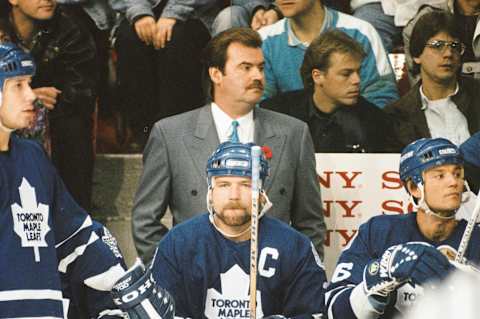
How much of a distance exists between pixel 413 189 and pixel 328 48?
1129mm

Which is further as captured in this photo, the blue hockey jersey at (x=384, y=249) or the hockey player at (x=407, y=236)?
the blue hockey jersey at (x=384, y=249)

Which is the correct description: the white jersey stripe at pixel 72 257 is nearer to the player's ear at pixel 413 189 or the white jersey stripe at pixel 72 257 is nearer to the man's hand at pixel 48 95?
the player's ear at pixel 413 189

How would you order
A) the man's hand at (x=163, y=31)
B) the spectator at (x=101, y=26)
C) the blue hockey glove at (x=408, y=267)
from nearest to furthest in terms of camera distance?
the blue hockey glove at (x=408, y=267)
the man's hand at (x=163, y=31)
the spectator at (x=101, y=26)

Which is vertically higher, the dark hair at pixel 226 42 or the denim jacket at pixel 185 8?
the denim jacket at pixel 185 8

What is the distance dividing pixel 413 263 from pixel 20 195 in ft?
3.64

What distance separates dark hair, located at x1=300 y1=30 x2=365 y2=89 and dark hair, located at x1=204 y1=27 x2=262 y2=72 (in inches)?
15.2

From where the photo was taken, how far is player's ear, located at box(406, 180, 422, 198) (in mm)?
3326

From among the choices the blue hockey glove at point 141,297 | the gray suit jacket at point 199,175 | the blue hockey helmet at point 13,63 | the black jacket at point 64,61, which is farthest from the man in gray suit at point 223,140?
the blue hockey glove at point 141,297

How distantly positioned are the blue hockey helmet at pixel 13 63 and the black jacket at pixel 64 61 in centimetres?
133

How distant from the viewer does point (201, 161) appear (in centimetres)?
388

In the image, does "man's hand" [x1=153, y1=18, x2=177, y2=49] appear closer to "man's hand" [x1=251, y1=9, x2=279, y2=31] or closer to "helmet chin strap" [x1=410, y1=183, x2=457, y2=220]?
"man's hand" [x1=251, y1=9, x2=279, y2=31]

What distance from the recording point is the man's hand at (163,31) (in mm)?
4320

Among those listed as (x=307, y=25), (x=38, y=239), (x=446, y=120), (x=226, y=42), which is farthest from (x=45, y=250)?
(x=446, y=120)

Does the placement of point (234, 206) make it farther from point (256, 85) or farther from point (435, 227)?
point (256, 85)
